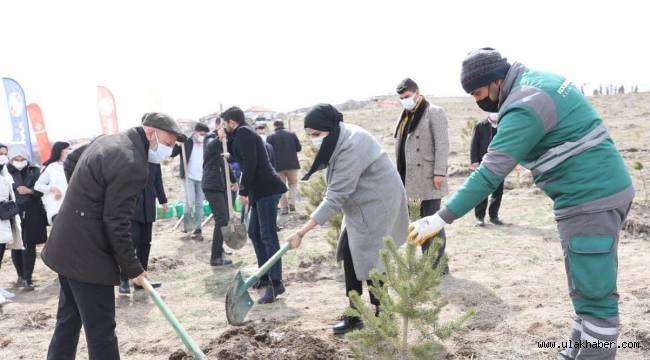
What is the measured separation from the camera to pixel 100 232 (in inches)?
120

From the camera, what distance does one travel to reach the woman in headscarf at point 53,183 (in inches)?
251

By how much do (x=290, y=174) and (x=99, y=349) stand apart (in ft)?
24.9

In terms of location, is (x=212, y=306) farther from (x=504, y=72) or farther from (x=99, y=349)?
(x=504, y=72)

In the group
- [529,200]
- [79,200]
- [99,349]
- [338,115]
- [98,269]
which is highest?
[338,115]

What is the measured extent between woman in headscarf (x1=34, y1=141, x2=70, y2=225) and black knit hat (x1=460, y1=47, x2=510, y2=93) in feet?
16.9

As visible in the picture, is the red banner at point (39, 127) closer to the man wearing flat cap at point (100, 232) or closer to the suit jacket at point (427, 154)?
the suit jacket at point (427, 154)

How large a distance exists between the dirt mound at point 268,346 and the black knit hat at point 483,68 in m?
2.05

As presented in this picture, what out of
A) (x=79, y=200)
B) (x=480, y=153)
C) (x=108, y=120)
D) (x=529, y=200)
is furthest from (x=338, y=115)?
(x=108, y=120)

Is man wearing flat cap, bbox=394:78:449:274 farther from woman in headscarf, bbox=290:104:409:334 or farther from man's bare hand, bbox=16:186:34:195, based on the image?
man's bare hand, bbox=16:186:34:195

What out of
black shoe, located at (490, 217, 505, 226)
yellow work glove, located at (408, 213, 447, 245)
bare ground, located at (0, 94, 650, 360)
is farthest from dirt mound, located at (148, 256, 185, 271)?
yellow work glove, located at (408, 213, 447, 245)

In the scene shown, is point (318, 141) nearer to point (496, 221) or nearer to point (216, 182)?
point (216, 182)

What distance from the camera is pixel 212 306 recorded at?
17.5 feet

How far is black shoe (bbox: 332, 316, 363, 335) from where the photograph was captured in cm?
418

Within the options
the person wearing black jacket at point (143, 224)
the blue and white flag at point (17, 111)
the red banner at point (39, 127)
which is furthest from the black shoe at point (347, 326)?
the red banner at point (39, 127)
